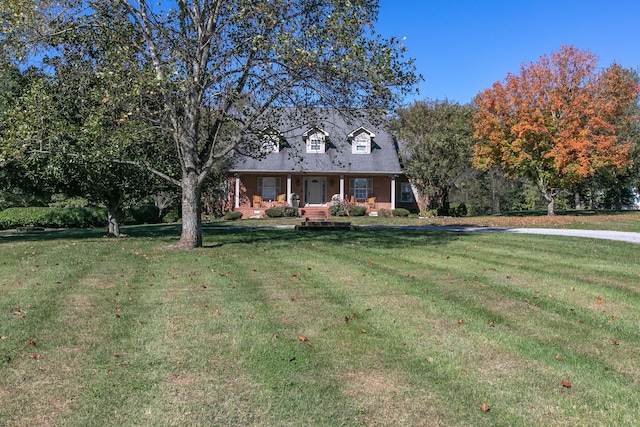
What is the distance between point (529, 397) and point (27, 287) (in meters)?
7.08

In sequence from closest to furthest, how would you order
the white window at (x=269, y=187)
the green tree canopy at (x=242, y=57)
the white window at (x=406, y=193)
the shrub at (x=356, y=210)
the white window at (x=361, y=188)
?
the green tree canopy at (x=242, y=57)
the shrub at (x=356, y=210)
the white window at (x=269, y=187)
the white window at (x=361, y=188)
the white window at (x=406, y=193)

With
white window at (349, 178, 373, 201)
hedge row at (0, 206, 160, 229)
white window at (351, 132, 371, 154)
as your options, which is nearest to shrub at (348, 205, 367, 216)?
white window at (349, 178, 373, 201)

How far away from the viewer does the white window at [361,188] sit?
33.0 m

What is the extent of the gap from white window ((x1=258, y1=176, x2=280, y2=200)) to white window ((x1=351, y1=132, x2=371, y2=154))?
5.22 m

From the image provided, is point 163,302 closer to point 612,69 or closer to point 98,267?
point 98,267

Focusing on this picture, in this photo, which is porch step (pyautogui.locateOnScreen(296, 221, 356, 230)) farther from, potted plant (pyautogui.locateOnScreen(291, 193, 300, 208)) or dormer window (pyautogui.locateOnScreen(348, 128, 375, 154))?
dormer window (pyautogui.locateOnScreen(348, 128, 375, 154))

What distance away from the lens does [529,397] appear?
13.2 feet

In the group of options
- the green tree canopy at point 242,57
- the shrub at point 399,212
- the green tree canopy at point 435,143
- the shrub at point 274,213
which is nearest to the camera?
the green tree canopy at point 242,57

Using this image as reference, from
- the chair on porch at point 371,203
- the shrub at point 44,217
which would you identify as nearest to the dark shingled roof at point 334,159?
the chair on porch at point 371,203

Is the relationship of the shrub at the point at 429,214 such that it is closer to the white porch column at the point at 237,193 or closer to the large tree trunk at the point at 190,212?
the white porch column at the point at 237,193

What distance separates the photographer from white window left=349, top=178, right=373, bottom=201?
108 feet

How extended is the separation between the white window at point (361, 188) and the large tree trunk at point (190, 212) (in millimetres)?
20717

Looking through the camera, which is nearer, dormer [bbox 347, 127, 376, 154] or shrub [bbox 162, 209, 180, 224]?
shrub [bbox 162, 209, 180, 224]

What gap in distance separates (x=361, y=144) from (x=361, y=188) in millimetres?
2762
